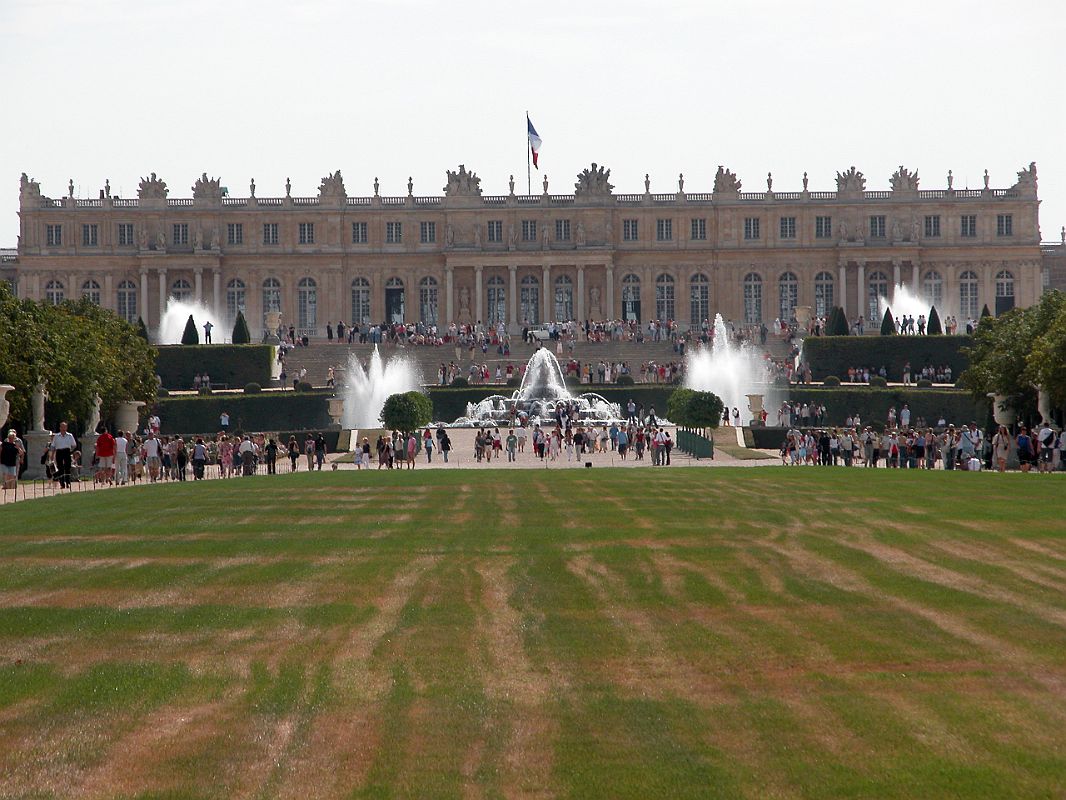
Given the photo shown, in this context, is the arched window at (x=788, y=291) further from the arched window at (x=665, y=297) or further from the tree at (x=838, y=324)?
the tree at (x=838, y=324)

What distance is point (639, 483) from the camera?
25516 mm

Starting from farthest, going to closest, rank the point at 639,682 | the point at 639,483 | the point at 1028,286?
the point at 1028,286 < the point at 639,483 < the point at 639,682

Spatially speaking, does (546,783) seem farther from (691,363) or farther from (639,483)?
(691,363)

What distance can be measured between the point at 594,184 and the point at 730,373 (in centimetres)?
2693

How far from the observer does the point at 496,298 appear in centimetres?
9044

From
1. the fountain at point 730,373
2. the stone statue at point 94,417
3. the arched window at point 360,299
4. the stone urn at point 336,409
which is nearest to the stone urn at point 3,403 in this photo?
the stone statue at point 94,417

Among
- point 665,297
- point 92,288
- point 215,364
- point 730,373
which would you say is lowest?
point 730,373

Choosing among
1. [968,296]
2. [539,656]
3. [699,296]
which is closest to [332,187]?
[699,296]

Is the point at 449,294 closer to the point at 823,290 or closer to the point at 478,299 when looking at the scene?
the point at 478,299

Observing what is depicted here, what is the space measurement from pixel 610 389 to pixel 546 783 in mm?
52697

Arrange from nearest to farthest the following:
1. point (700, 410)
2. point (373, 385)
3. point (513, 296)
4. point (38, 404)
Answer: point (38, 404) < point (700, 410) < point (373, 385) < point (513, 296)

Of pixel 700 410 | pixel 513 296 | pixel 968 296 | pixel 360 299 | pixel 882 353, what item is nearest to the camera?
pixel 700 410

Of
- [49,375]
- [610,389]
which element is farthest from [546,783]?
[610,389]

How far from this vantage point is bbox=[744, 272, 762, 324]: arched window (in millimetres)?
89562
